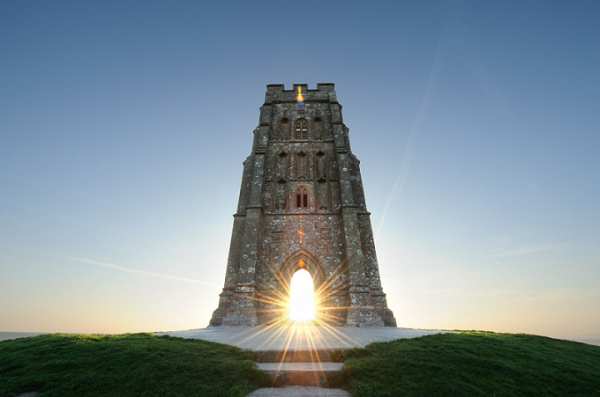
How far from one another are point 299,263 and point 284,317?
3.55 metres

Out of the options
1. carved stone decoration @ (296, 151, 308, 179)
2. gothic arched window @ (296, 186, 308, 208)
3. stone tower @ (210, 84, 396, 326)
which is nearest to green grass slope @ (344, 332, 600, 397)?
stone tower @ (210, 84, 396, 326)

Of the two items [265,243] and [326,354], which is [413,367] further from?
[265,243]

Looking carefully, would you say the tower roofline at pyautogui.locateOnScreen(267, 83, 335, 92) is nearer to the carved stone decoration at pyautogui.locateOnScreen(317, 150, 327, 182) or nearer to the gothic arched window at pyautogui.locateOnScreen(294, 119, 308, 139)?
the gothic arched window at pyautogui.locateOnScreen(294, 119, 308, 139)

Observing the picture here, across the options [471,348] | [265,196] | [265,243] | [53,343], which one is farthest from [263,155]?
[471,348]

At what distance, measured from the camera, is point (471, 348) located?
7.98m

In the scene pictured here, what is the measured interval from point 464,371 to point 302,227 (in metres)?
12.9

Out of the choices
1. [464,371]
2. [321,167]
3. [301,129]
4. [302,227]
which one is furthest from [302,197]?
[464,371]

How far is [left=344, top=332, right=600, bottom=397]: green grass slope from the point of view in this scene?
5543mm

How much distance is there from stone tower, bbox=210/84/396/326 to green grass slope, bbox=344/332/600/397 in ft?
22.4

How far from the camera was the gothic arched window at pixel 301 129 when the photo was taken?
22.9 m

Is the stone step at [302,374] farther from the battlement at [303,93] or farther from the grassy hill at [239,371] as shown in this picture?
the battlement at [303,93]

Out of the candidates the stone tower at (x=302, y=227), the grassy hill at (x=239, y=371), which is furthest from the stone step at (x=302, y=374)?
the stone tower at (x=302, y=227)

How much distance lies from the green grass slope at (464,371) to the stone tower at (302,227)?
22.4 ft

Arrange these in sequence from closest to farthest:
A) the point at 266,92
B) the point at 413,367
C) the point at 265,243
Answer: the point at 413,367 → the point at 265,243 → the point at 266,92
